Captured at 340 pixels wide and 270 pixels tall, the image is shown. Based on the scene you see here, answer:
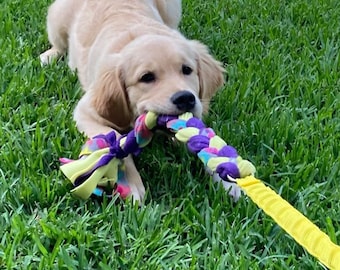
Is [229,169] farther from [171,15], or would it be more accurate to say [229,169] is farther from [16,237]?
[171,15]

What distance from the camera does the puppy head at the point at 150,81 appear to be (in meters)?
2.83

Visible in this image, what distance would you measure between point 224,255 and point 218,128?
3.53 ft

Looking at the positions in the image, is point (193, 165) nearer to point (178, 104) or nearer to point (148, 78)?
point (178, 104)

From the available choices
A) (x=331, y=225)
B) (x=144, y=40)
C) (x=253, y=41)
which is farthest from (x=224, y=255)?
(x=253, y=41)

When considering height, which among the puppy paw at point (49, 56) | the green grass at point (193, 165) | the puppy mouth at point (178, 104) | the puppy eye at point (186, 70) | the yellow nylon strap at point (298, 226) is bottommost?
the puppy paw at point (49, 56)

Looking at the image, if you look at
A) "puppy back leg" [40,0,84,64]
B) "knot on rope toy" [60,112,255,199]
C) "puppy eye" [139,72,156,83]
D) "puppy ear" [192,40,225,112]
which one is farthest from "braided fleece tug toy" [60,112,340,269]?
"puppy back leg" [40,0,84,64]

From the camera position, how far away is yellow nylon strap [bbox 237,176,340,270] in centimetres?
180

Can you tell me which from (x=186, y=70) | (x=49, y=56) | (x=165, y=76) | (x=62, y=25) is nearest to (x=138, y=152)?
(x=165, y=76)

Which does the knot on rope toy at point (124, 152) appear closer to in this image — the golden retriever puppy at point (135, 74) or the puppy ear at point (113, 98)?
the golden retriever puppy at point (135, 74)

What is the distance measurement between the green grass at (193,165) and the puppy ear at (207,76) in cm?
15

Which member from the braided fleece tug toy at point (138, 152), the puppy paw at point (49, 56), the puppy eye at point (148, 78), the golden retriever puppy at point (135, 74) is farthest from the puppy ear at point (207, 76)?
the puppy paw at point (49, 56)

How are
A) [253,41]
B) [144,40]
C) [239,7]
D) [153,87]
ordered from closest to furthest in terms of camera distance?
[153,87] < [144,40] < [253,41] < [239,7]

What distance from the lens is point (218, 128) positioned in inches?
127

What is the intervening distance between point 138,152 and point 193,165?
0.85ft
